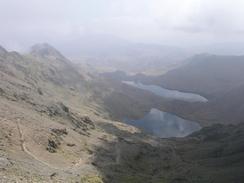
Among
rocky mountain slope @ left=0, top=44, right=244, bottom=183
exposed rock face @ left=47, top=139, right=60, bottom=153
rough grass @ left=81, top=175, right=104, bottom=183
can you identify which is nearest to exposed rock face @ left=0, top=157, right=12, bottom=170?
rocky mountain slope @ left=0, top=44, right=244, bottom=183

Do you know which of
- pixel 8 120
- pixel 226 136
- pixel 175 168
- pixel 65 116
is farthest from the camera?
pixel 226 136

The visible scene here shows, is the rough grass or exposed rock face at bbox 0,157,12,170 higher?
exposed rock face at bbox 0,157,12,170

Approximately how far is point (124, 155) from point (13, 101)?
44141mm

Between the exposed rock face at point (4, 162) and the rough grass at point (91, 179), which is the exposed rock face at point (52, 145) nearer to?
the rough grass at point (91, 179)

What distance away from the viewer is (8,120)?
123312 mm

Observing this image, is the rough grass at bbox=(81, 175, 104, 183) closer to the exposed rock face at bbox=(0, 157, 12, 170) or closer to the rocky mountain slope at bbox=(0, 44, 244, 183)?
the rocky mountain slope at bbox=(0, 44, 244, 183)

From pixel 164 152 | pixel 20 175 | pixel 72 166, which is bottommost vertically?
pixel 164 152

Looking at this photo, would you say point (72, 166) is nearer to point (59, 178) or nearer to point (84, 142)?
point (59, 178)

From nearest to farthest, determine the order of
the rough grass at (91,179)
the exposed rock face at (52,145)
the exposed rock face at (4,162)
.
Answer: the exposed rock face at (4,162), the rough grass at (91,179), the exposed rock face at (52,145)

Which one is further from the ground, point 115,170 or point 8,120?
point 8,120

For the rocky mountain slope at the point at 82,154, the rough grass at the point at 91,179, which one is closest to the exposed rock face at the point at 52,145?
the rocky mountain slope at the point at 82,154

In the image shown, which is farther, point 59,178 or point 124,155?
point 124,155

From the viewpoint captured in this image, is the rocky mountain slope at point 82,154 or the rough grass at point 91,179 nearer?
the rocky mountain slope at point 82,154

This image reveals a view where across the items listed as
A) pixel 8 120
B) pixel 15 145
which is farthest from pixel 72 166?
pixel 8 120
